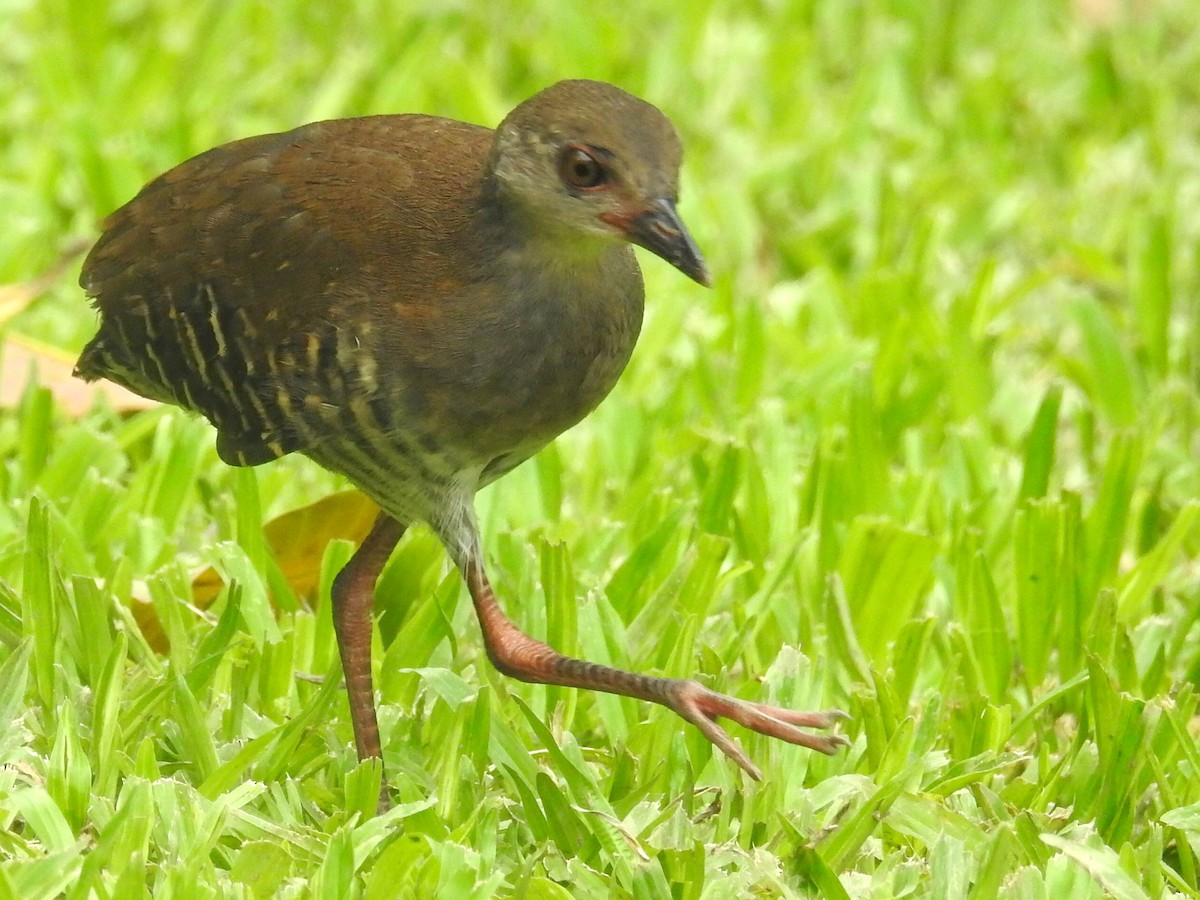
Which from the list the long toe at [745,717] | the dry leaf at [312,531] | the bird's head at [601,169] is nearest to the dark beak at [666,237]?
the bird's head at [601,169]

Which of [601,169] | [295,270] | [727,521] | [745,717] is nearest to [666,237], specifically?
[601,169]

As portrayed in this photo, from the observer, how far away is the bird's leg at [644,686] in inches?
113

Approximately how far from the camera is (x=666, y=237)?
2836 mm

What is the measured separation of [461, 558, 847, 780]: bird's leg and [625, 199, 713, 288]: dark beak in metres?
0.61

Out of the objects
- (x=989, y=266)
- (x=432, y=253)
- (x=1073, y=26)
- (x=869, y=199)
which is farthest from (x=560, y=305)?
(x=1073, y=26)

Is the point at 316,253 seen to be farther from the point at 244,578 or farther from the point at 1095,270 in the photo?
the point at 1095,270

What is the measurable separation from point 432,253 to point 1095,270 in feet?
9.00

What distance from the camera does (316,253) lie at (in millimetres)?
3027

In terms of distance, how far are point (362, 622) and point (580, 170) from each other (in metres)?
0.83

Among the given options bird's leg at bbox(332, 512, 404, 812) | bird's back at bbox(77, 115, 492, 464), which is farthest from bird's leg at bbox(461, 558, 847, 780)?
bird's back at bbox(77, 115, 492, 464)

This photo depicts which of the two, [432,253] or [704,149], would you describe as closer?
[432,253]

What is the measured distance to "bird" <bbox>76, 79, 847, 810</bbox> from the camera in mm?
2900

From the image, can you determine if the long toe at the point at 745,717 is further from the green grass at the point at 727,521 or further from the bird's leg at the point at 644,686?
the green grass at the point at 727,521

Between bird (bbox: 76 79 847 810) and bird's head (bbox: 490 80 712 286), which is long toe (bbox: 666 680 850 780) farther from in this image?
bird's head (bbox: 490 80 712 286)
